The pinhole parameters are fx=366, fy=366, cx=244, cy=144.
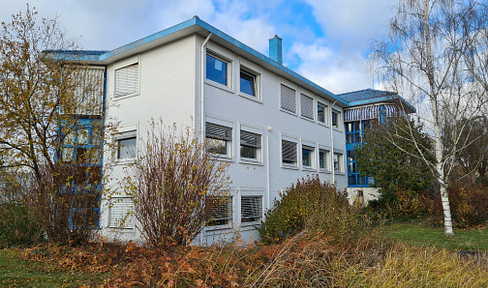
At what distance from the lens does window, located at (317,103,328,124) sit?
19575 mm

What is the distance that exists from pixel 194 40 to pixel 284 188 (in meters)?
7.07

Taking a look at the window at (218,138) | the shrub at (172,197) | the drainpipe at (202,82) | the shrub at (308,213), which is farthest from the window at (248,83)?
the shrub at (172,197)

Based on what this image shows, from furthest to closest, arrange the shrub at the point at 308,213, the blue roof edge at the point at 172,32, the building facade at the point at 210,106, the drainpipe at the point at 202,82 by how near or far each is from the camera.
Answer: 1. the building facade at the point at 210,106
2. the drainpipe at the point at 202,82
3. the blue roof edge at the point at 172,32
4. the shrub at the point at 308,213

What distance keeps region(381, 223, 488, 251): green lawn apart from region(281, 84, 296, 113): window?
6576 mm

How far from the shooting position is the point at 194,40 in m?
11.5

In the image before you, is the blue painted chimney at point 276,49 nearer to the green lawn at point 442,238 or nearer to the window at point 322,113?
the window at point 322,113

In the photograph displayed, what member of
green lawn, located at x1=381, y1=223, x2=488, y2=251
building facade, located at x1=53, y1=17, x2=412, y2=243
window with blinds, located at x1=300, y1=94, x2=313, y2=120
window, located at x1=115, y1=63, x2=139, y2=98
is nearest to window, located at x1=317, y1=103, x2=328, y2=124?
window with blinds, located at x1=300, y1=94, x2=313, y2=120

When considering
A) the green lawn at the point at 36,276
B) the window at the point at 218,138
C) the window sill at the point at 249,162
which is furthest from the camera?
the window sill at the point at 249,162

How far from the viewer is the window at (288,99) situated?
16.1m

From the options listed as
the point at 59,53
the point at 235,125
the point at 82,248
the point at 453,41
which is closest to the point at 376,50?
the point at 453,41

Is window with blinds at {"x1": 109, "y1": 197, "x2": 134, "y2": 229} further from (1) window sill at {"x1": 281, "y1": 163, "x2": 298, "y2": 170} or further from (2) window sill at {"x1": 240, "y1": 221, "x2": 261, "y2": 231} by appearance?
(1) window sill at {"x1": 281, "y1": 163, "x2": 298, "y2": 170}

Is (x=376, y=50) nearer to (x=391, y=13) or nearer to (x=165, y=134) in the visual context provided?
(x=391, y=13)

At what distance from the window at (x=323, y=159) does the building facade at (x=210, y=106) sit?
313cm

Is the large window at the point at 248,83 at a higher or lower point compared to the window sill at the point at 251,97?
higher
